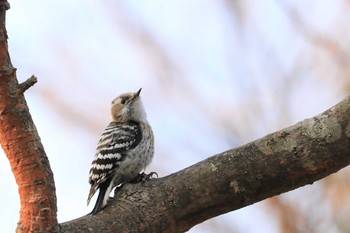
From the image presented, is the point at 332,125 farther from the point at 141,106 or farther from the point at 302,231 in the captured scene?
the point at 141,106

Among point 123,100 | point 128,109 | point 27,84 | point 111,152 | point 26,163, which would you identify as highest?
point 123,100

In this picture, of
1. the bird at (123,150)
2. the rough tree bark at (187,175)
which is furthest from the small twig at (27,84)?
the bird at (123,150)

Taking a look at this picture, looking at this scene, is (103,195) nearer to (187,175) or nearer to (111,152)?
(187,175)

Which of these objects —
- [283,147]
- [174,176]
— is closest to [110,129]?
[174,176]

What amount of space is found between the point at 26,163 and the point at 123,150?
1978 millimetres

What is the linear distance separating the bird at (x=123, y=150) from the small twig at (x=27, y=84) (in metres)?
1.15

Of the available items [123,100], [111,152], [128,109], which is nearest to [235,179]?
[111,152]

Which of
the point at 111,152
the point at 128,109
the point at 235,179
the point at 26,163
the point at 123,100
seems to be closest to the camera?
the point at 26,163

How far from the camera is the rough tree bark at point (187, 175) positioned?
277 centimetres

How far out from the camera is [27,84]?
8.80ft

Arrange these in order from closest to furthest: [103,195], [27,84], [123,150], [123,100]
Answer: [27,84] → [103,195] → [123,150] → [123,100]

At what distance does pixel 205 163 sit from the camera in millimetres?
3098

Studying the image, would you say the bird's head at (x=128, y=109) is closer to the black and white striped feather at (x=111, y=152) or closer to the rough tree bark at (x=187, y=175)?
the black and white striped feather at (x=111, y=152)

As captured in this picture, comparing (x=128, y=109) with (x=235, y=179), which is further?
(x=128, y=109)
